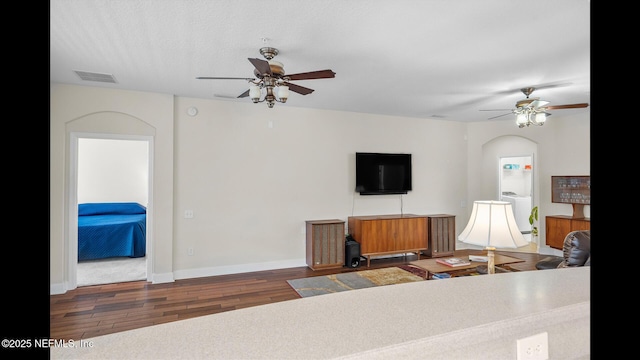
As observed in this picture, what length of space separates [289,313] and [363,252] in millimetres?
4482

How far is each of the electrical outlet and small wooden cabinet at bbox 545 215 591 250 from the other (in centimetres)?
559

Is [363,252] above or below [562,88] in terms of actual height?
below

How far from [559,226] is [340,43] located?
17.5ft

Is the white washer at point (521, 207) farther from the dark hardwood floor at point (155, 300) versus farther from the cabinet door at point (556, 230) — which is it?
the dark hardwood floor at point (155, 300)

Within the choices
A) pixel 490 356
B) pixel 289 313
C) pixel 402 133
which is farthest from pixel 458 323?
pixel 402 133

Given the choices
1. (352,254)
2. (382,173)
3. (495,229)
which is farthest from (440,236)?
(495,229)

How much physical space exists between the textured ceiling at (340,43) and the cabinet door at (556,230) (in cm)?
239

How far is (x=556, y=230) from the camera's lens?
5.77m

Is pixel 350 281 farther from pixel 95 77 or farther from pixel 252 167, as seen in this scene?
pixel 95 77

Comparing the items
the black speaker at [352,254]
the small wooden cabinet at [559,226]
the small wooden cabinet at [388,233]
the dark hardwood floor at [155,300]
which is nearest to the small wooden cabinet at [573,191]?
the small wooden cabinet at [559,226]

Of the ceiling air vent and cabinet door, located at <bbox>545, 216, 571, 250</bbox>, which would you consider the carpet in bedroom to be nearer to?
the ceiling air vent

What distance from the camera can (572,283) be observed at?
130cm

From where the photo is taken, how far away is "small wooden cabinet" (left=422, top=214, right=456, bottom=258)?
19.2ft
